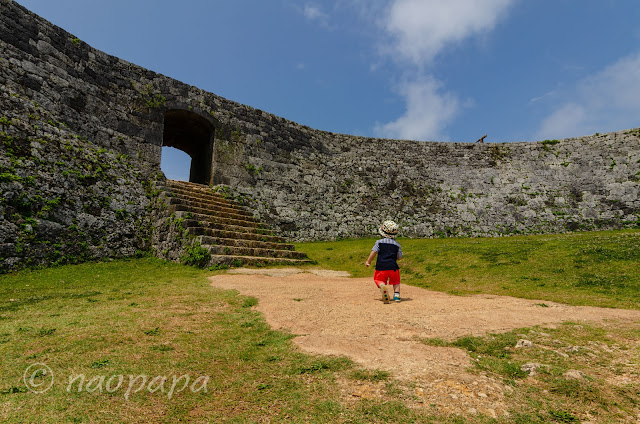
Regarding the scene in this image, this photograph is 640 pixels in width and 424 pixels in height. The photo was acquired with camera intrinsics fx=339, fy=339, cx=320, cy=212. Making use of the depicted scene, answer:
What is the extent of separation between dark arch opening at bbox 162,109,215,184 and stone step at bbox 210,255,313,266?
6176mm

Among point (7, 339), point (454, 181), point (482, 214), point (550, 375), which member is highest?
point (454, 181)

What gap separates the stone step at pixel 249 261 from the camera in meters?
9.16

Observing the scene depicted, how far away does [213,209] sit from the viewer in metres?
12.5

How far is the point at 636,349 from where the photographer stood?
3348mm

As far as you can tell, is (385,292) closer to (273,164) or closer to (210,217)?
(210,217)

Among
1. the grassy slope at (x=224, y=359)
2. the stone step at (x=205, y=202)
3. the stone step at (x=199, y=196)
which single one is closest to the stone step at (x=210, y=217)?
the stone step at (x=205, y=202)

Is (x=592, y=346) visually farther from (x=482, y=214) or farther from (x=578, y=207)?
(x=578, y=207)

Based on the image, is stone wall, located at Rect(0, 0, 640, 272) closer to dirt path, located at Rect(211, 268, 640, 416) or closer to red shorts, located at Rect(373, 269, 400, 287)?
dirt path, located at Rect(211, 268, 640, 416)

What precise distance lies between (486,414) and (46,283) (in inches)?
328

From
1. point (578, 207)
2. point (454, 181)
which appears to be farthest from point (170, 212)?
point (578, 207)

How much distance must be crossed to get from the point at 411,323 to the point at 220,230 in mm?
7748

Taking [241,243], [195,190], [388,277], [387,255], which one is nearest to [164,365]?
[388,277]

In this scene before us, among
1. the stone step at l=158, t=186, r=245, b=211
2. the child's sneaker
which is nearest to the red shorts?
the child's sneaker

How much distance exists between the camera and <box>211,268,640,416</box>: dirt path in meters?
2.75
